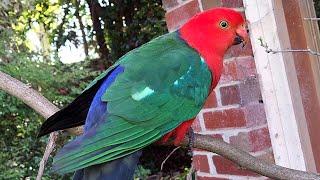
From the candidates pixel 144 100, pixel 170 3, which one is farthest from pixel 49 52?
pixel 144 100

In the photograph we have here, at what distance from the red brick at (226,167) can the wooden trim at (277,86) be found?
0.44ft

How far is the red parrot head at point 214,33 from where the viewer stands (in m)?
1.33

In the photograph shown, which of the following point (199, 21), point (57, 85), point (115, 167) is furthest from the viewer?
point (57, 85)

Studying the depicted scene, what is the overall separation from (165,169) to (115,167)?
129 inches

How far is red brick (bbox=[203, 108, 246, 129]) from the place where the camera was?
5.49ft

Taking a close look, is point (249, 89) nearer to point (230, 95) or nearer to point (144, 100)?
point (230, 95)

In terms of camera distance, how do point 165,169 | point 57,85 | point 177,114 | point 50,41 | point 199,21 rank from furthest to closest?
1. point 50,41
2. point 165,169
3. point 57,85
4. point 199,21
5. point 177,114

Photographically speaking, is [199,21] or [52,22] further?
[52,22]

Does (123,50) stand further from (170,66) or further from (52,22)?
(170,66)

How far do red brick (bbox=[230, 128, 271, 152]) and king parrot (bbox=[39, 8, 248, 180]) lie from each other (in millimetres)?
406

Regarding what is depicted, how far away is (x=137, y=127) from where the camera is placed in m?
1.11

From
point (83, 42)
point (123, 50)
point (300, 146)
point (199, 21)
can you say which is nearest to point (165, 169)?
point (123, 50)

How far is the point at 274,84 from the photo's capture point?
1.67 m

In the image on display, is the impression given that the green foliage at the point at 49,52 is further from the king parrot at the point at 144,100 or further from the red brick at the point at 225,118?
the king parrot at the point at 144,100
